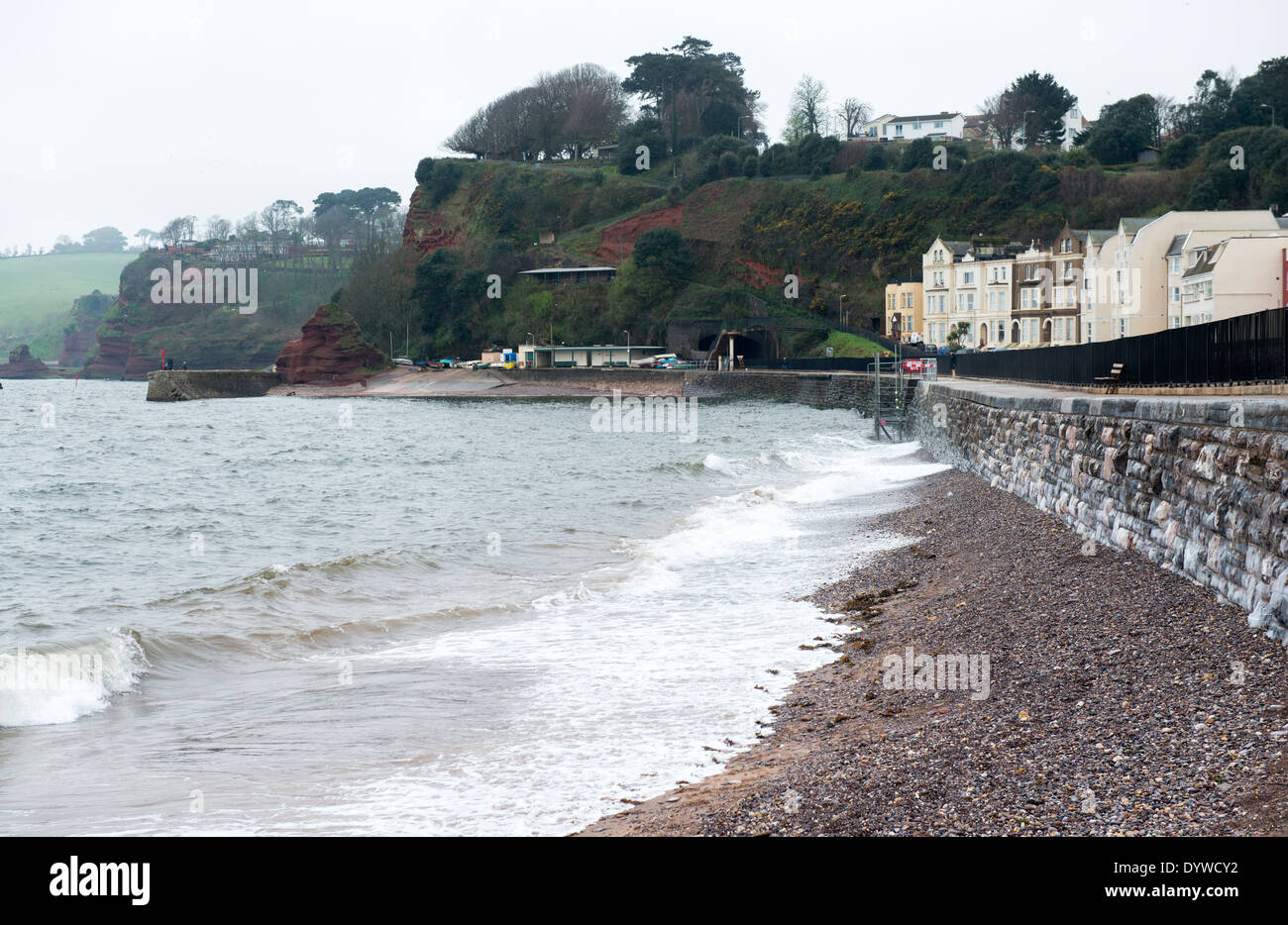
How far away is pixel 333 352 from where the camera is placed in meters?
115

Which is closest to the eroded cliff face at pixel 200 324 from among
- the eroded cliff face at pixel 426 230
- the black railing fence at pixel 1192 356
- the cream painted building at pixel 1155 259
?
the eroded cliff face at pixel 426 230

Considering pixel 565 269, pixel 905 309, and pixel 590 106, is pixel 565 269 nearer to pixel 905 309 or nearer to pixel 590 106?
pixel 905 309

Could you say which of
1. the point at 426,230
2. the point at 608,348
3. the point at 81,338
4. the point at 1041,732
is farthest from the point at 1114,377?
the point at 81,338

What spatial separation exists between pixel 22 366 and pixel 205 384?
98.7 m

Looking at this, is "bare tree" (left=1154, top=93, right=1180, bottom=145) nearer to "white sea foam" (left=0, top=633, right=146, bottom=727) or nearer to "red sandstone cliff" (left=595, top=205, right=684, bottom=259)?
"red sandstone cliff" (left=595, top=205, right=684, bottom=259)

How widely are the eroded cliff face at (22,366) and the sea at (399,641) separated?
17741 cm

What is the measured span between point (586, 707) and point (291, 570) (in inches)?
351

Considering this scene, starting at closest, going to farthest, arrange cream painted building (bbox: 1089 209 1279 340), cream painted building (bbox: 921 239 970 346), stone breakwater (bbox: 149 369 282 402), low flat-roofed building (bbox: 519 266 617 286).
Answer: cream painted building (bbox: 1089 209 1279 340) < cream painted building (bbox: 921 239 970 346) < stone breakwater (bbox: 149 369 282 402) < low flat-roofed building (bbox: 519 266 617 286)

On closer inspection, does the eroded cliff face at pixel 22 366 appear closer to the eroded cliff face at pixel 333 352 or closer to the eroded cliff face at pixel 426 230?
the eroded cliff face at pixel 426 230

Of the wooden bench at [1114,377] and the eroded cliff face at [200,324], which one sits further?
the eroded cliff face at [200,324]

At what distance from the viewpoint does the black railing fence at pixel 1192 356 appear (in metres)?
13.4

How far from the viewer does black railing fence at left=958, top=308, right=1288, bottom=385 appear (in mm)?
13367

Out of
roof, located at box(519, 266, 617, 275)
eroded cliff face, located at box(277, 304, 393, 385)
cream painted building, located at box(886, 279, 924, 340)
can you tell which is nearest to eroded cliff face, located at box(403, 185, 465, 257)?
roof, located at box(519, 266, 617, 275)

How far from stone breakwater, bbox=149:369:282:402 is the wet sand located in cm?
10578
